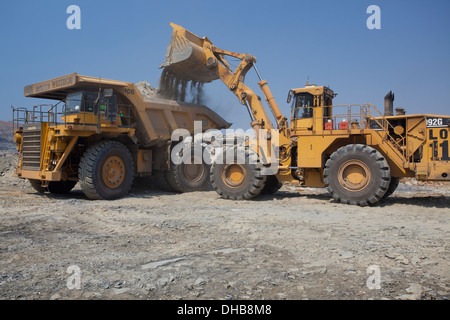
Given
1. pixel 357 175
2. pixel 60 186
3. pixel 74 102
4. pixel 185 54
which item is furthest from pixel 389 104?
pixel 60 186

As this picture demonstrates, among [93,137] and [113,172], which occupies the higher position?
[93,137]

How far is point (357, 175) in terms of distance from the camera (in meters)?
8.91

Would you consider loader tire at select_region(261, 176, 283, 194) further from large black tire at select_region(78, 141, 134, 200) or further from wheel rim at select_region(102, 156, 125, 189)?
wheel rim at select_region(102, 156, 125, 189)

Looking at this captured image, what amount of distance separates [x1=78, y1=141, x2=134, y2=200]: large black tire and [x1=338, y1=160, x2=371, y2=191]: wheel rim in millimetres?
5629

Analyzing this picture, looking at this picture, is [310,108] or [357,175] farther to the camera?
[310,108]

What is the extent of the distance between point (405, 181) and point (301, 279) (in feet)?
45.3

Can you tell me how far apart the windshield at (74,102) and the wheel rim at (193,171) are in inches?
152

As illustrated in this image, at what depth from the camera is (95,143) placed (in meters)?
10.0

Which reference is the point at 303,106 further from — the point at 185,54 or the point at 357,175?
the point at 185,54

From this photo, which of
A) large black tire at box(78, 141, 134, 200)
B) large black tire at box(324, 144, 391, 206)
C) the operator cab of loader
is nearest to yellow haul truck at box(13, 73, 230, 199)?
large black tire at box(78, 141, 134, 200)

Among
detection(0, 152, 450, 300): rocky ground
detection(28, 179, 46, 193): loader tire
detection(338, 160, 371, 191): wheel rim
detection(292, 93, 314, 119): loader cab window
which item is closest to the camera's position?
detection(0, 152, 450, 300): rocky ground

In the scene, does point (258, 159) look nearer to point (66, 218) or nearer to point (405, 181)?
point (66, 218)

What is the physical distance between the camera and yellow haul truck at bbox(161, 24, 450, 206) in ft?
28.2

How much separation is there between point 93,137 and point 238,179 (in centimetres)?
409
